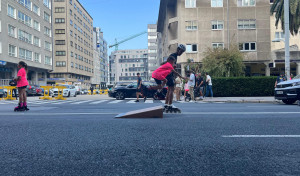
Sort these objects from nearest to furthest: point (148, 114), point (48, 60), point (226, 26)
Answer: point (148, 114), point (226, 26), point (48, 60)

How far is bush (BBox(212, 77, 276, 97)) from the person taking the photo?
738 inches

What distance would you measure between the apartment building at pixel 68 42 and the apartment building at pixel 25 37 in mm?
11713

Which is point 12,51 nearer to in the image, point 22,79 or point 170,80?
point 22,79

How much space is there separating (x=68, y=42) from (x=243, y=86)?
179 feet

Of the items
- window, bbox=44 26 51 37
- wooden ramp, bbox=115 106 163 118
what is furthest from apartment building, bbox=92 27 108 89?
wooden ramp, bbox=115 106 163 118

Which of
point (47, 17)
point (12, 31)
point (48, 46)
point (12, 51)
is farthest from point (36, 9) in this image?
point (12, 51)

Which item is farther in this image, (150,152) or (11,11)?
(11,11)

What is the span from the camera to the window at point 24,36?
3940 cm

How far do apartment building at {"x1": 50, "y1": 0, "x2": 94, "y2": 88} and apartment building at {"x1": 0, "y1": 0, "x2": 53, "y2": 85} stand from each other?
38.4 ft

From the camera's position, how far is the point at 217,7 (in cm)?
3066

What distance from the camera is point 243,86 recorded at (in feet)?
61.9

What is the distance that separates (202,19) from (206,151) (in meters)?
30.0

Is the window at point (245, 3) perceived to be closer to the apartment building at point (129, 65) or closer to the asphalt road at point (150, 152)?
the asphalt road at point (150, 152)

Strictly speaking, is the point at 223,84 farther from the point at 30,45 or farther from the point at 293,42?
the point at 30,45
